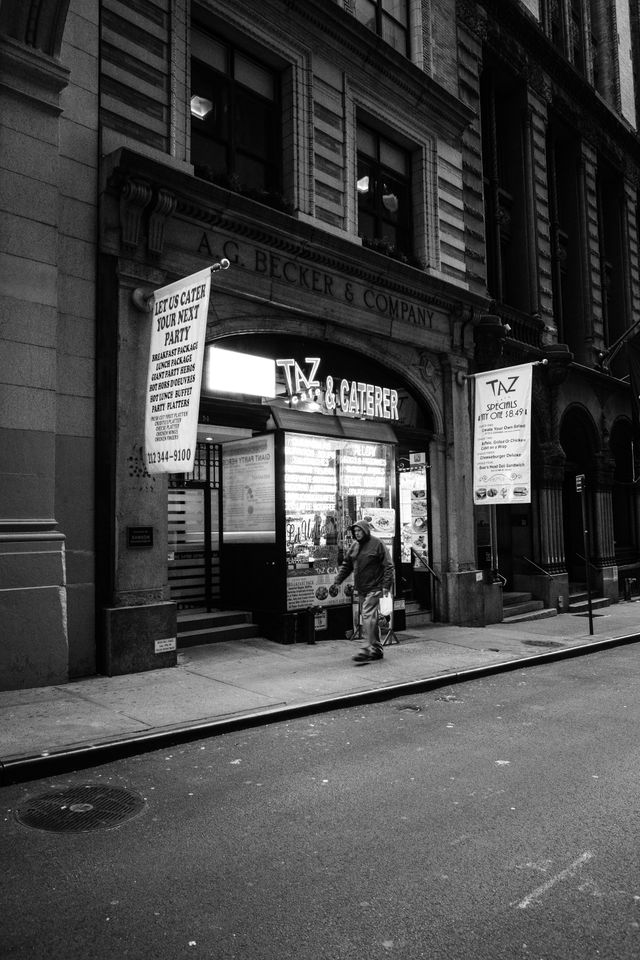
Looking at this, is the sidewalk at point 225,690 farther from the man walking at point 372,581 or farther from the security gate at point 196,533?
the security gate at point 196,533

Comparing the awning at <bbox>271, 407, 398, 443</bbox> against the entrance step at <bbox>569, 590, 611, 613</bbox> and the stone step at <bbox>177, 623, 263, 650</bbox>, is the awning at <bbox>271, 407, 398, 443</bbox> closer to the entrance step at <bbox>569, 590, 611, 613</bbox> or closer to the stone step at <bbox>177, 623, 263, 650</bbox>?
the stone step at <bbox>177, 623, 263, 650</bbox>

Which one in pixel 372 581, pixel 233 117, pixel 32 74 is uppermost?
pixel 233 117

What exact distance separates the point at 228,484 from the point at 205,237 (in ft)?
13.7

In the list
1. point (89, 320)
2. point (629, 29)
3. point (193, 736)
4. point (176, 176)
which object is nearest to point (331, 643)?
point (193, 736)

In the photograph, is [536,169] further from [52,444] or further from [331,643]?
[52,444]

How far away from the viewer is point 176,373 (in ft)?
30.7

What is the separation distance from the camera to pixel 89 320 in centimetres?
982

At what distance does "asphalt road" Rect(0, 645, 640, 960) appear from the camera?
3.45m

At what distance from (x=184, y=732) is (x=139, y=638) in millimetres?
3064

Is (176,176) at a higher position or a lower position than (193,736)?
higher

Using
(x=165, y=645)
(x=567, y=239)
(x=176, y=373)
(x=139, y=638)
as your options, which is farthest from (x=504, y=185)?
(x=139, y=638)

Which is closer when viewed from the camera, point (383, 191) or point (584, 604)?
point (383, 191)

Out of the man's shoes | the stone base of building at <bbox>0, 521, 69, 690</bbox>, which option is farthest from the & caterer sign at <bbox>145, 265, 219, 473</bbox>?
the man's shoes

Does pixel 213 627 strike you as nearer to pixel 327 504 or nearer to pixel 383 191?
pixel 327 504
